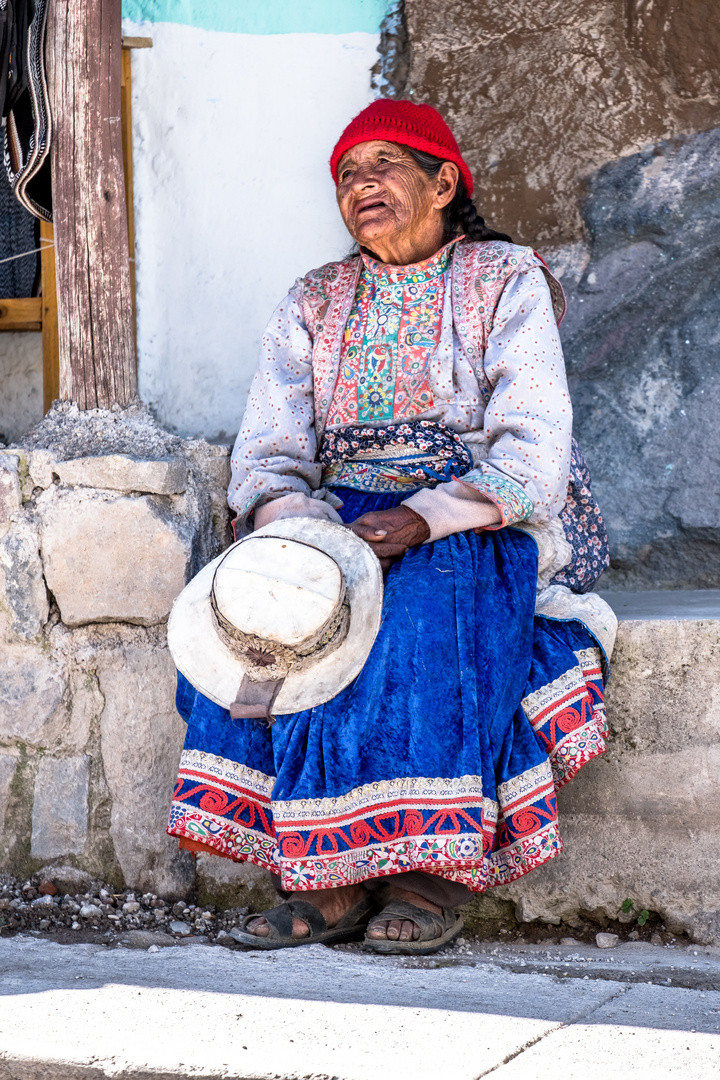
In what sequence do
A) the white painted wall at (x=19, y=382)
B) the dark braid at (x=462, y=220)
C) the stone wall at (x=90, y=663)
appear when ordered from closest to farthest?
the stone wall at (x=90, y=663), the dark braid at (x=462, y=220), the white painted wall at (x=19, y=382)

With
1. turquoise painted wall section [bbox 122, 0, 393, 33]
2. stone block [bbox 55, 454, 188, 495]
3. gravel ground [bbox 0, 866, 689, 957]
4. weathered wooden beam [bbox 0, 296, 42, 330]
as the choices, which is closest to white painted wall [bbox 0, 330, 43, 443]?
weathered wooden beam [bbox 0, 296, 42, 330]

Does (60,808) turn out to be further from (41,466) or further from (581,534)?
(581,534)

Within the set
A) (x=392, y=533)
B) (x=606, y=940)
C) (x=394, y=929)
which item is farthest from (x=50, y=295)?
(x=606, y=940)

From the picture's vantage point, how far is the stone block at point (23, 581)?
2.68 m

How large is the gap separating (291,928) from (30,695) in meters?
0.89

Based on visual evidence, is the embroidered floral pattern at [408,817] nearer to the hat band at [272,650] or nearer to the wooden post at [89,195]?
the hat band at [272,650]

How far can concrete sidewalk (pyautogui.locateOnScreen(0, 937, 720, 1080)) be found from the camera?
1.49 m

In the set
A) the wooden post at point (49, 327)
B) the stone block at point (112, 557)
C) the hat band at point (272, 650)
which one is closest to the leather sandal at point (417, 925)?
the hat band at point (272, 650)

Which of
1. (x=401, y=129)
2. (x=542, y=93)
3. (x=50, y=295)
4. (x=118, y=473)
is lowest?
(x=118, y=473)

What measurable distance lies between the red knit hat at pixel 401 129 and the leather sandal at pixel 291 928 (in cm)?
171

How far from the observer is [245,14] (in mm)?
3213

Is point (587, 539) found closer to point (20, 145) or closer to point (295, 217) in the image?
point (295, 217)

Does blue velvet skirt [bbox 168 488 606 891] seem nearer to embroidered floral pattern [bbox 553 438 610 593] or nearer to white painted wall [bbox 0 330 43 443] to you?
embroidered floral pattern [bbox 553 438 610 593]

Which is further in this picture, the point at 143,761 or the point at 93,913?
the point at 143,761
